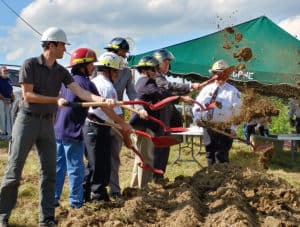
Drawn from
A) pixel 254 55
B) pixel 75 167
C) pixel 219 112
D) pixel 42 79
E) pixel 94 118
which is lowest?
pixel 75 167

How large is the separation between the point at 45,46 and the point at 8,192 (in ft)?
4.47

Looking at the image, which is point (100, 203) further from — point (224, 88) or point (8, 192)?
point (224, 88)

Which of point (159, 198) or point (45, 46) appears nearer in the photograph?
point (45, 46)

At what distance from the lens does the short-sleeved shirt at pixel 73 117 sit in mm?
5172

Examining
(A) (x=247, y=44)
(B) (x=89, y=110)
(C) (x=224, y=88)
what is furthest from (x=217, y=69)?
(A) (x=247, y=44)

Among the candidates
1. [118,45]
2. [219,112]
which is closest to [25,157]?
[118,45]

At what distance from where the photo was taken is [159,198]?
5.28 meters

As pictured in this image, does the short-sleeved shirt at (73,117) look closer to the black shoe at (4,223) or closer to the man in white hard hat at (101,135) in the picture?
the man in white hard hat at (101,135)

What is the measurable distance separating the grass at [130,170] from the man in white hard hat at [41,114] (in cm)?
67

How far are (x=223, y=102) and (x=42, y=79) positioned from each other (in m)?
2.72

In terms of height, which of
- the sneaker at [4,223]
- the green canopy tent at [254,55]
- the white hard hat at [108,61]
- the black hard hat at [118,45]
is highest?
the green canopy tent at [254,55]

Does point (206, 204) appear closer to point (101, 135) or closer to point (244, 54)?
point (101, 135)

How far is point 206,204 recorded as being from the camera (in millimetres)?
5191

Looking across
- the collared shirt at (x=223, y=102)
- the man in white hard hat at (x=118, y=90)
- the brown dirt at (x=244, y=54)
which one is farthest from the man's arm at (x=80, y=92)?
the brown dirt at (x=244, y=54)
